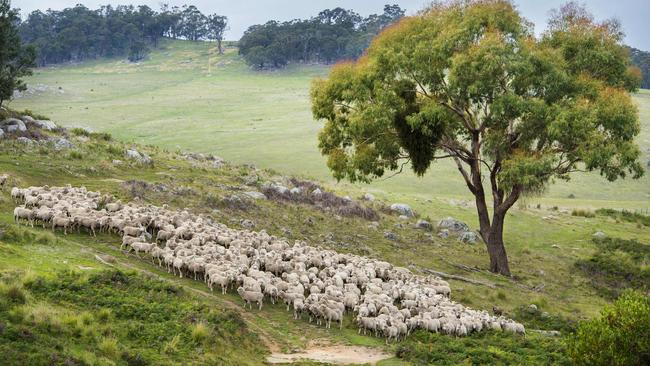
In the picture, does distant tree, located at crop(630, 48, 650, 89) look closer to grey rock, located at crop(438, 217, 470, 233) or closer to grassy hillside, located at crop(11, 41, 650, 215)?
grassy hillside, located at crop(11, 41, 650, 215)

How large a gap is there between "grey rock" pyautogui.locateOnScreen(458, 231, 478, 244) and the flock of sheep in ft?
38.0

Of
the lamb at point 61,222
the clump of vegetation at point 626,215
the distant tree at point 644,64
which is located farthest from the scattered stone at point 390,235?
the distant tree at point 644,64

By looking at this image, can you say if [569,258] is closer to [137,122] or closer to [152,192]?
[152,192]

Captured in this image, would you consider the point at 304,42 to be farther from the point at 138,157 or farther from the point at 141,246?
the point at 141,246

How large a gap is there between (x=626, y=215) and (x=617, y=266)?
1469 centimetres

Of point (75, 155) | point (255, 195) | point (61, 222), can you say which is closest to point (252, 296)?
point (61, 222)

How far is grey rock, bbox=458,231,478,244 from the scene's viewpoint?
36156 millimetres

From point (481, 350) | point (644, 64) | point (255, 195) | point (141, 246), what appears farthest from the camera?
point (644, 64)

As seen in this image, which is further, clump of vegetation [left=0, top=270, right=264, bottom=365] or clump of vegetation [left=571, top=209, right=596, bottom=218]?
clump of vegetation [left=571, top=209, right=596, bottom=218]

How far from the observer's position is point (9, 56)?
139 feet

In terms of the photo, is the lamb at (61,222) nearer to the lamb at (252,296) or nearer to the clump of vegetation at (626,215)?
the lamb at (252,296)

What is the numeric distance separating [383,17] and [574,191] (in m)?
123

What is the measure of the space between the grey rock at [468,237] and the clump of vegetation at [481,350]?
16.3m

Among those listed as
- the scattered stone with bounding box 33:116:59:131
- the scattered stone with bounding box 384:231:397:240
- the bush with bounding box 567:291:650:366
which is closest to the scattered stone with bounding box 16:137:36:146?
the scattered stone with bounding box 33:116:59:131
